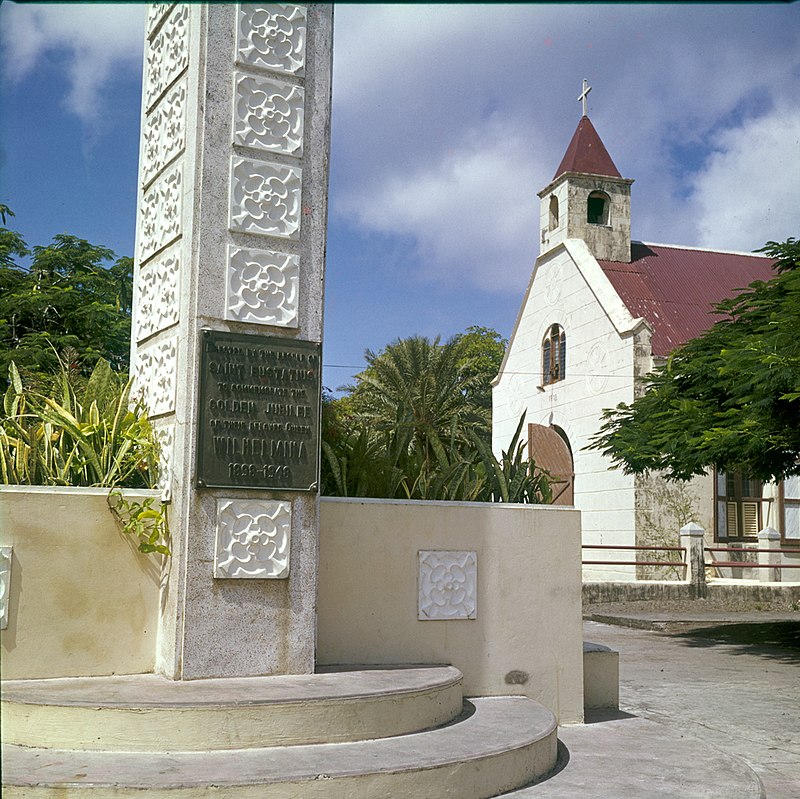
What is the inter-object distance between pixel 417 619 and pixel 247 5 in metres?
4.39

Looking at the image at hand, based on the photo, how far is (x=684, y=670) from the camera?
12641mm

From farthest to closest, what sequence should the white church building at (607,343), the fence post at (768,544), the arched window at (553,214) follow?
the arched window at (553,214) → the white church building at (607,343) → the fence post at (768,544)

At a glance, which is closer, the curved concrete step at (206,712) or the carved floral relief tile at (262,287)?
the curved concrete step at (206,712)

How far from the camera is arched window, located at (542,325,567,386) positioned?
1208 inches

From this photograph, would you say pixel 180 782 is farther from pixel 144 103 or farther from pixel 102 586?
pixel 144 103

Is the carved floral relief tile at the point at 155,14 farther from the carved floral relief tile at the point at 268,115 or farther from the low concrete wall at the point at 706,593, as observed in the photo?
the low concrete wall at the point at 706,593

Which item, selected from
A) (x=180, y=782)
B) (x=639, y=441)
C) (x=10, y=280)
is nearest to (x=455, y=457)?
(x=180, y=782)

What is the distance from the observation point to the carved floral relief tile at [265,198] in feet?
20.8

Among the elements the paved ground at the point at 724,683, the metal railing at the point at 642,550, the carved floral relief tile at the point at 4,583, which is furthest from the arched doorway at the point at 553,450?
the carved floral relief tile at the point at 4,583

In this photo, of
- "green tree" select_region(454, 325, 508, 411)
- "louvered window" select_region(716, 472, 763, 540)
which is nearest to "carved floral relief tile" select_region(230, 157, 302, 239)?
"louvered window" select_region(716, 472, 763, 540)

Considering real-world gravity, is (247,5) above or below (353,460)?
above

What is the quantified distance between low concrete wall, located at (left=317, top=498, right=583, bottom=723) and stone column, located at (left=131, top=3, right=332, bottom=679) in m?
0.48

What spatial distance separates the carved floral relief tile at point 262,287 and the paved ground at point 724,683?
4311mm

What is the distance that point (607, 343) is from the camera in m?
27.7
